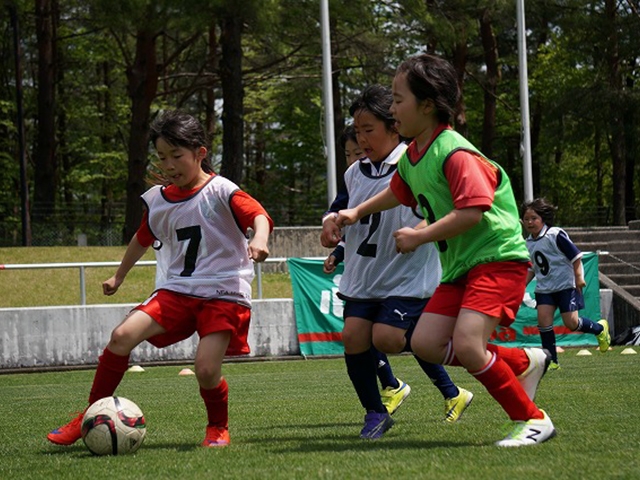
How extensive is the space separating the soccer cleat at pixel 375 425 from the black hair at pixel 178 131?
6.22 ft

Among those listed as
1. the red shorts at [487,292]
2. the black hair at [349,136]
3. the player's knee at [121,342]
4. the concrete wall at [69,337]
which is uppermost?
the black hair at [349,136]

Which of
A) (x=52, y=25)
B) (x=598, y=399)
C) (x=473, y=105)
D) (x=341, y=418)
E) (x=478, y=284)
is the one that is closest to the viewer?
(x=478, y=284)

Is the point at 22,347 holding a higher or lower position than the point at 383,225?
lower

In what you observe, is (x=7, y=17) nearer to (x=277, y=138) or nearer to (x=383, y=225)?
(x=277, y=138)

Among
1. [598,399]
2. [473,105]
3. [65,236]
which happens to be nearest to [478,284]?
[598,399]

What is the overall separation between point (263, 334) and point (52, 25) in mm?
23970

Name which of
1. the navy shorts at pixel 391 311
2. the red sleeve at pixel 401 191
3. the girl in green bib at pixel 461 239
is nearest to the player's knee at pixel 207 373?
the navy shorts at pixel 391 311

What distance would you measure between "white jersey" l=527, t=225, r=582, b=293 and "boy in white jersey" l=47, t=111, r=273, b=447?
276 inches

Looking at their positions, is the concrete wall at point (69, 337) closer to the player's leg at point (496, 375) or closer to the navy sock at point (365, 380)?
the navy sock at point (365, 380)

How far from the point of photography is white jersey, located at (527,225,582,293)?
1267 cm

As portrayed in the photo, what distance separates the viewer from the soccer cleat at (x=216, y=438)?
6.04 meters

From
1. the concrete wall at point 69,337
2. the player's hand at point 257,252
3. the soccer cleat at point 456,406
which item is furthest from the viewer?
the concrete wall at point 69,337

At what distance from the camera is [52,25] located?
123ft

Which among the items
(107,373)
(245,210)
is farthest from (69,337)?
(245,210)
